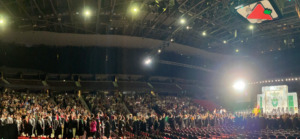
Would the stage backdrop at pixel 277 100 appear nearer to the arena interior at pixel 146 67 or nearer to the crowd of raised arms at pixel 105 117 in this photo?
the arena interior at pixel 146 67

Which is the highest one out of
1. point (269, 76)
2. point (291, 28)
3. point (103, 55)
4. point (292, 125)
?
point (291, 28)

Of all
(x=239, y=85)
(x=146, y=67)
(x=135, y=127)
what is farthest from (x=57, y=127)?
(x=239, y=85)

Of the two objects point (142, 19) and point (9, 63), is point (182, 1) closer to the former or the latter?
point (142, 19)

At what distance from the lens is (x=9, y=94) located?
19453mm

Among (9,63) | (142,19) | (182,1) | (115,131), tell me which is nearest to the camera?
(115,131)

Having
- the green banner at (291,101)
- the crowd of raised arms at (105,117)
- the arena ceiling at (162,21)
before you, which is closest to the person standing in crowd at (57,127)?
the crowd of raised arms at (105,117)

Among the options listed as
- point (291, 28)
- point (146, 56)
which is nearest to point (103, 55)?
point (146, 56)

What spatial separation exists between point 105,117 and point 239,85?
2385cm

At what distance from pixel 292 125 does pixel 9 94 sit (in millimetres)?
22663

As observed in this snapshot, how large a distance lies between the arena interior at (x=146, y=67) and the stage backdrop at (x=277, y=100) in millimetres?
105

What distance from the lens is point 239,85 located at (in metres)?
32.1

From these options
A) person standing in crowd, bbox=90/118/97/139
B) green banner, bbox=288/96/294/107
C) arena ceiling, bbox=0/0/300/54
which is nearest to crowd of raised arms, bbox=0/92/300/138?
person standing in crowd, bbox=90/118/97/139

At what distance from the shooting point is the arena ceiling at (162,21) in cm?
1672

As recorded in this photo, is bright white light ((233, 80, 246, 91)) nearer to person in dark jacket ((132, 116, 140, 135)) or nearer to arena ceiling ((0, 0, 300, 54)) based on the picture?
arena ceiling ((0, 0, 300, 54))
